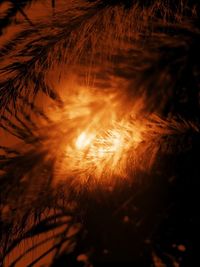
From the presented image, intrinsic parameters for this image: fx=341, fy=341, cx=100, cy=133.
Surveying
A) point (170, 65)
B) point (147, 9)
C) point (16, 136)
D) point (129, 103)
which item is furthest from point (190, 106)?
point (16, 136)

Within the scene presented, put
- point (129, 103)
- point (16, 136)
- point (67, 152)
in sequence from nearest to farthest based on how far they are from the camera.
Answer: point (67, 152) < point (129, 103) < point (16, 136)

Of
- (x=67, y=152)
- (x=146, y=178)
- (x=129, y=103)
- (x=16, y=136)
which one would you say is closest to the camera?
(x=67, y=152)

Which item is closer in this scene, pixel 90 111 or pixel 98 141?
pixel 98 141

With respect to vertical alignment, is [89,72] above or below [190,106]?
above

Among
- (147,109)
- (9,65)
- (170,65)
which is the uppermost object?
(9,65)

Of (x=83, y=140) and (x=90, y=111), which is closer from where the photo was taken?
(x=83, y=140)

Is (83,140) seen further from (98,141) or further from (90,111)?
(90,111)

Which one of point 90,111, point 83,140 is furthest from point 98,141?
point 90,111

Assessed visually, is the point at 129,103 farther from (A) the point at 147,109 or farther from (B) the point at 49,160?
(B) the point at 49,160
